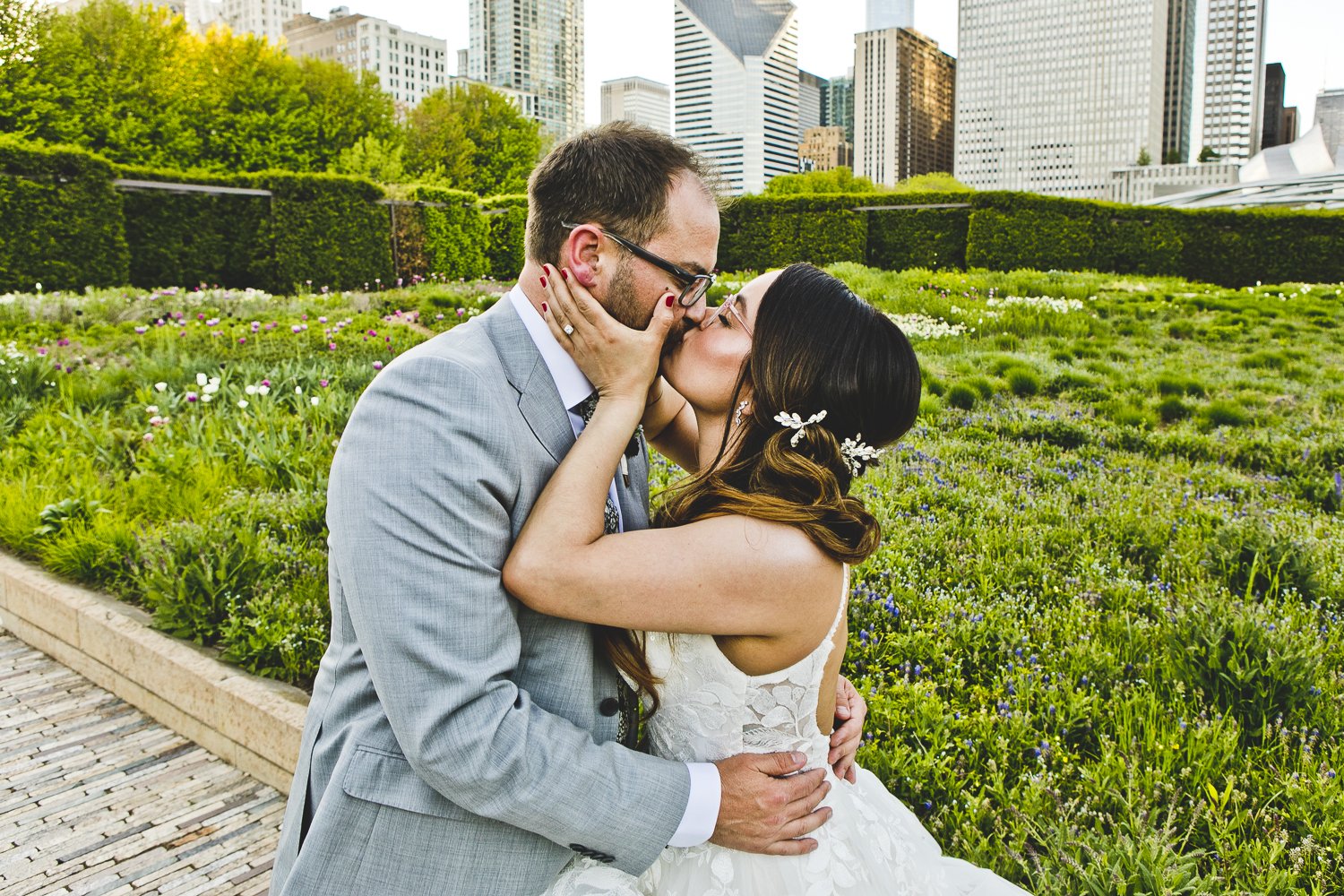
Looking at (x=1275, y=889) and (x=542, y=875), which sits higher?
(x=542, y=875)

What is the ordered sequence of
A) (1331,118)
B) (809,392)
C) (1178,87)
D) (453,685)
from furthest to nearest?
(1178,87) → (1331,118) → (809,392) → (453,685)

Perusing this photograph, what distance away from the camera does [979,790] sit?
2707mm

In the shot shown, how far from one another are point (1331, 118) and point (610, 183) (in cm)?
10929

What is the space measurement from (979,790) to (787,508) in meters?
1.43

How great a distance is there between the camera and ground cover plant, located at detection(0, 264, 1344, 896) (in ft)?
8.46

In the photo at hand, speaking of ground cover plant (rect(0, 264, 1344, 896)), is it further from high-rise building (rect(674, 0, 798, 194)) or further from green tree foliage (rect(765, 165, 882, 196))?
high-rise building (rect(674, 0, 798, 194))

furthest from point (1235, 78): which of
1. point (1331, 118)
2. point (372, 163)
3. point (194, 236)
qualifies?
point (194, 236)

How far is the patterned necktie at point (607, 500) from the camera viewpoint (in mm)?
1848

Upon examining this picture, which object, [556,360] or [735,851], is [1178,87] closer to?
[556,360]

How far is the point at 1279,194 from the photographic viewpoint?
35219mm

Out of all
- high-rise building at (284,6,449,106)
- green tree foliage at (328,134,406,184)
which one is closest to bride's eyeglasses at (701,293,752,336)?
green tree foliage at (328,134,406,184)

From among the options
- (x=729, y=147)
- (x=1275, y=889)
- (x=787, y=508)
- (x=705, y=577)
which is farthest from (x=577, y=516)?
(x=729, y=147)

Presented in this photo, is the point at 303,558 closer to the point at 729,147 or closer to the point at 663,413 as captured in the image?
the point at 663,413

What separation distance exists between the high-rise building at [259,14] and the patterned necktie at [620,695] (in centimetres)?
17432
